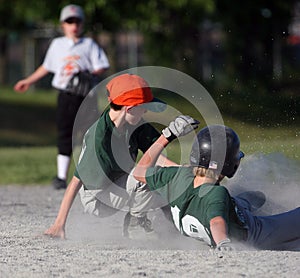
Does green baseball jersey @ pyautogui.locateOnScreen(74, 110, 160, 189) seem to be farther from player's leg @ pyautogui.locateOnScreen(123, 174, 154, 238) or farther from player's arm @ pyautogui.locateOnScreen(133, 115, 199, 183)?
player's arm @ pyautogui.locateOnScreen(133, 115, 199, 183)

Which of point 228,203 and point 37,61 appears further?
point 37,61

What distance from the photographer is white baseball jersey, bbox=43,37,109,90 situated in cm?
980

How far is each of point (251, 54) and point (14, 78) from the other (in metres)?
13.9

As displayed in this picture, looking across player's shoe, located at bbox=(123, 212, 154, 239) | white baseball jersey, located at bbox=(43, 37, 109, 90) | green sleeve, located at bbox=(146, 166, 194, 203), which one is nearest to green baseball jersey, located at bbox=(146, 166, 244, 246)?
green sleeve, located at bbox=(146, 166, 194, 203)

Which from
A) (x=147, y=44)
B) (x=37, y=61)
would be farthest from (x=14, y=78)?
(x=147, y=44)

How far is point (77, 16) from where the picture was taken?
975cm

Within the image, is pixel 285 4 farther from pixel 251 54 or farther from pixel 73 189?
pixel 73 189

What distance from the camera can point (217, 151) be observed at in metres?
5.67

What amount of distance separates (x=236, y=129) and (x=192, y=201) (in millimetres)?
2898

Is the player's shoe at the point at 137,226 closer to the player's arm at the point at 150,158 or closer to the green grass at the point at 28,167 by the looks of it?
the player's arm at the point at 150,158

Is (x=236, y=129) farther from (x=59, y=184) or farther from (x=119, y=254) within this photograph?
(x=119, y=254)

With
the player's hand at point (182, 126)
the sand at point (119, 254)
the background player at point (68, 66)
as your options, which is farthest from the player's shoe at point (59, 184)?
the player's hand at point (182, 126)

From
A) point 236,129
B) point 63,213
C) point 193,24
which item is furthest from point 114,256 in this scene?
point 193,24

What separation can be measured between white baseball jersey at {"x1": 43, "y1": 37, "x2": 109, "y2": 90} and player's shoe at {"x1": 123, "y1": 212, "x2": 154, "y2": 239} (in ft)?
11.6
